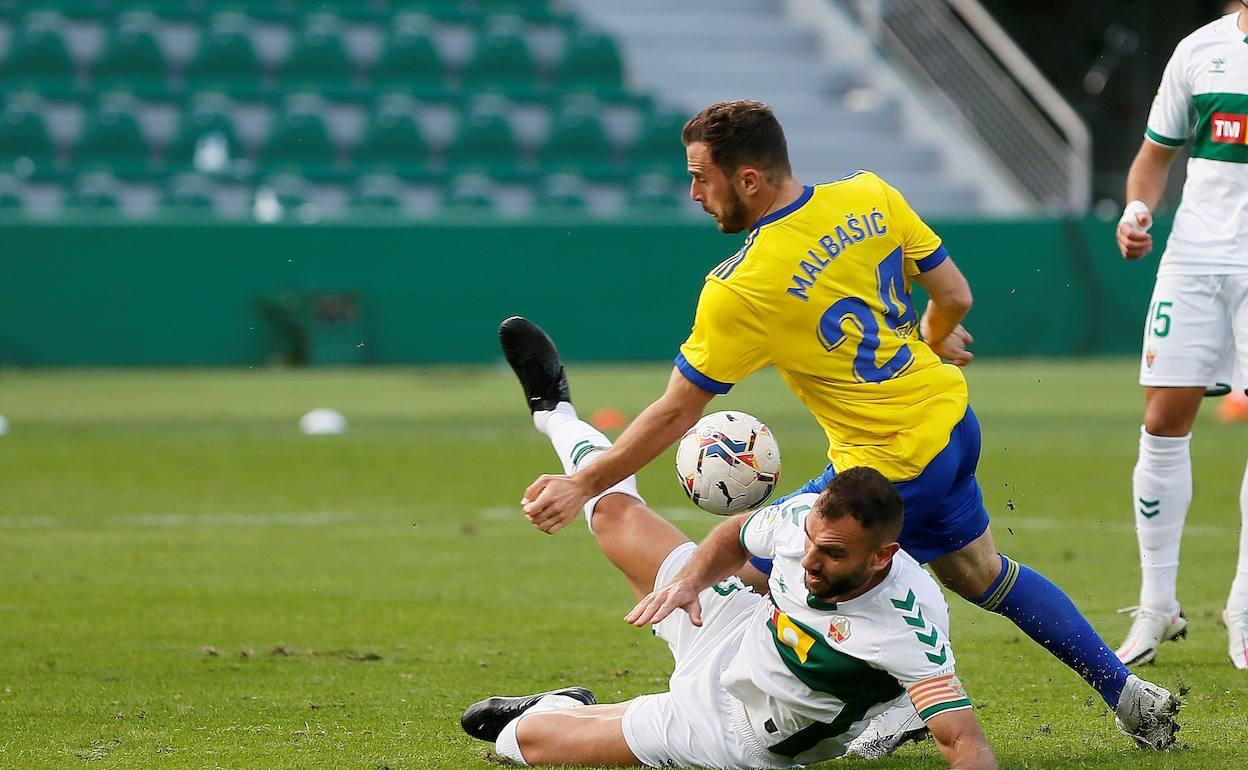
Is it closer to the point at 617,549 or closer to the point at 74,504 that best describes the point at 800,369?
the point at 617,549

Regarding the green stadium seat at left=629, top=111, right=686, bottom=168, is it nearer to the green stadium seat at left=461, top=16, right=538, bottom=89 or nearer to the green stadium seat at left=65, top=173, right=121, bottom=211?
the green stadium seat at left=461, top=16, right=538, bottom=89

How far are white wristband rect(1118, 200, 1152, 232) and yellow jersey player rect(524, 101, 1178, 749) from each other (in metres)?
1.18

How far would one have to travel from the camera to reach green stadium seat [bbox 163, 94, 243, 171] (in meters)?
20.0

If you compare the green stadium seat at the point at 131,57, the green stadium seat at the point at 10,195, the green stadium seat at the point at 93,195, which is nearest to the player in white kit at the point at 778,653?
the green stadium seat at the point at 10,195

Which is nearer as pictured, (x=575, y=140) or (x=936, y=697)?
(x=936, y=697)

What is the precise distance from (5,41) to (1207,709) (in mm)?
19248

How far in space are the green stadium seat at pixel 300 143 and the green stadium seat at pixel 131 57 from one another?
1.95 m

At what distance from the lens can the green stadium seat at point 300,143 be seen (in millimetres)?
20234

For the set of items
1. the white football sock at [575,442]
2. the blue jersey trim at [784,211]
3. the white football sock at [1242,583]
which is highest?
the blue jersey trim at [784,211]

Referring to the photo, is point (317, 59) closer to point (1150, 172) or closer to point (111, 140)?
point (111, 140)

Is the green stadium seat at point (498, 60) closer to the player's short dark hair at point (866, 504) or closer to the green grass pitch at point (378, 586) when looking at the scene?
the green grass pitch at point (378, 586)

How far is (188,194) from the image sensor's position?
18.9 meters

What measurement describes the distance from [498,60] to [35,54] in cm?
573

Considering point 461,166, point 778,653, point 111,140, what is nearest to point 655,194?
point 461,166
